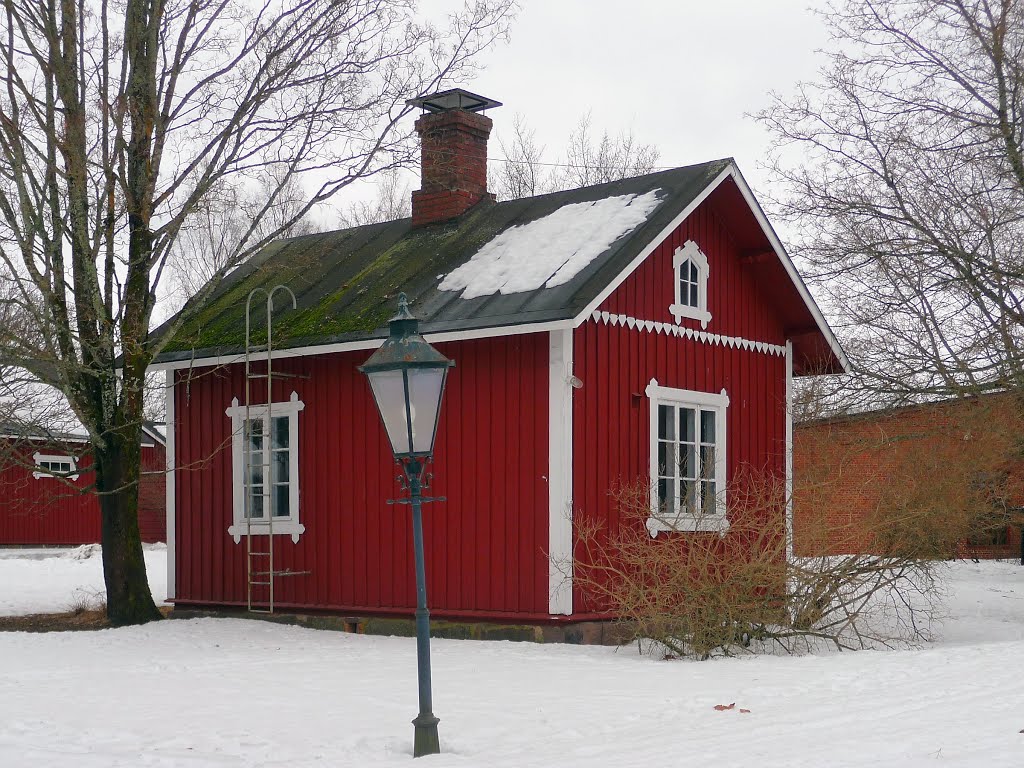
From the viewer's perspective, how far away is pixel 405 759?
24.9 feet

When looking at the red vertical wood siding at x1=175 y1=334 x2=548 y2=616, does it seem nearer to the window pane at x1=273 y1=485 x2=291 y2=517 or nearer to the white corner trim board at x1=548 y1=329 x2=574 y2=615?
the white corner trim board at x1=548 y1=329 x2=574 y2=615

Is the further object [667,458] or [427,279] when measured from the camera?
[427,279]

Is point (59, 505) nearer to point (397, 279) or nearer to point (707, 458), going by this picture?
point (397, 279)

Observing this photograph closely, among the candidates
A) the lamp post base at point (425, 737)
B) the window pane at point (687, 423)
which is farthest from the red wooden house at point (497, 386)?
the lamp post base at point (425, 737)

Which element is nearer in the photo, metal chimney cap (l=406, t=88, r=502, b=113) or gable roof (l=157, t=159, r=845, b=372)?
gable roof (l=157, t=159, r=845, b=372)

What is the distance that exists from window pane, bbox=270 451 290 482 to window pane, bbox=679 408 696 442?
4.83 meters

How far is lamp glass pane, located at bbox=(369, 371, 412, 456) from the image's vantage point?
8.21 metres

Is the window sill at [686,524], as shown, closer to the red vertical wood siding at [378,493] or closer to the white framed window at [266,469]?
the red vertical wood siding at [378,493]

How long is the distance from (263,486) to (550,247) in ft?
15.3

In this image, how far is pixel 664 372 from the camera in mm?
14531

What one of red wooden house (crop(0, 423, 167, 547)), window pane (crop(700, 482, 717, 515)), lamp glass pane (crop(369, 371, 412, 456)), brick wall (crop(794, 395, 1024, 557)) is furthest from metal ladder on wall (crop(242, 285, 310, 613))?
red wooden house (crop(0, 423, 167, 547))

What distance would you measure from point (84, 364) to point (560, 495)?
6.34 m

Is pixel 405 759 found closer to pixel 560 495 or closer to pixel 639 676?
pixel 639 676

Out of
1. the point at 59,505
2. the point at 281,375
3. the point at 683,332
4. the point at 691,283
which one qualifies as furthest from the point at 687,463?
the point at 59,505
